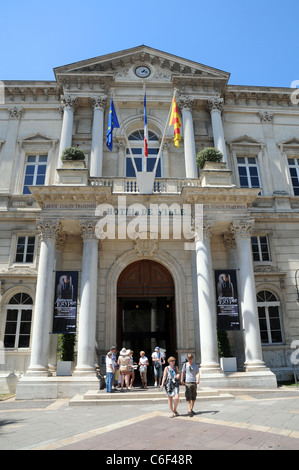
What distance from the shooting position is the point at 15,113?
20750mm

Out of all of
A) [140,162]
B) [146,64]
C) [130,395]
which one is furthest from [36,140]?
[130,395]

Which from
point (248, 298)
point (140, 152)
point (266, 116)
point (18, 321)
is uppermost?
point (266, 116)

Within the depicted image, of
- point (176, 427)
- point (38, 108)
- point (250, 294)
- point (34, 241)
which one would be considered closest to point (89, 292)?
point (34, 241)

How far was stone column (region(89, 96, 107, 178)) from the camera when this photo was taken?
18.6m

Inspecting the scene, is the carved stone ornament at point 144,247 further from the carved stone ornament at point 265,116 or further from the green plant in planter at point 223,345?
the carved stone ornament at point 265,116

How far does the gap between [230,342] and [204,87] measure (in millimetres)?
15132

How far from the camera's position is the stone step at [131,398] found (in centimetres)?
1116

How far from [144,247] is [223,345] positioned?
610 centimetres

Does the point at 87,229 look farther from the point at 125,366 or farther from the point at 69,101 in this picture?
the point at 69,101

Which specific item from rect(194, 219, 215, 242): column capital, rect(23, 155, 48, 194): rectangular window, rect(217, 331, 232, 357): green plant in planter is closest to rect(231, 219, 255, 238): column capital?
rect(194, 219, 215, 242): column capital

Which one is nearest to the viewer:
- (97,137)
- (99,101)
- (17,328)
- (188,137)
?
(17,328)

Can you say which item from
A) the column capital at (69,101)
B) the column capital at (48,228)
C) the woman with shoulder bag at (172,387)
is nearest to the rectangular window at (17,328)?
the column capital at (48,228)

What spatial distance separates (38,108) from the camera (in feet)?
68.6
